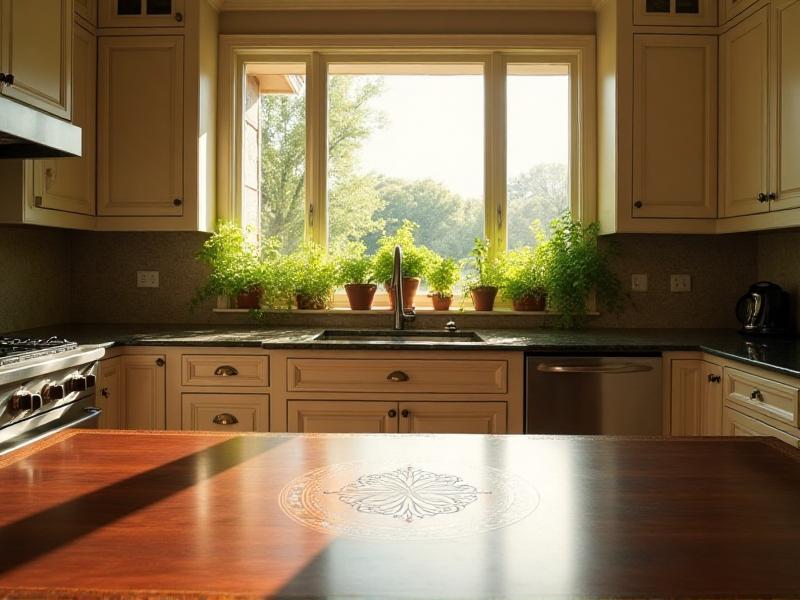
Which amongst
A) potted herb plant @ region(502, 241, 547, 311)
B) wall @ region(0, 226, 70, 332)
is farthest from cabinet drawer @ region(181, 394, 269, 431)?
potted herb plant @ region(502, 241, 547, 311)

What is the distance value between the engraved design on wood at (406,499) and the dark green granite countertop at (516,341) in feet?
5.39

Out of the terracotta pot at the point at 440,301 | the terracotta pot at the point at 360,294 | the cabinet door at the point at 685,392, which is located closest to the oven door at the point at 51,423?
the terracotta pot at the point at 360,294

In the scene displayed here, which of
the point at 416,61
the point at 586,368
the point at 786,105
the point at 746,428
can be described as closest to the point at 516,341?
the point at 586,368

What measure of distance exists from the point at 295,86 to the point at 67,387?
6.93 ft

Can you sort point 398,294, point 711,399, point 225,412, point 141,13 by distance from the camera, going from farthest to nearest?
point 398,294 < point 141,13 < point 225,412 < point 711,399

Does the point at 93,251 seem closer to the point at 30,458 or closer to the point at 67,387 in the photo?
the point at 67,387

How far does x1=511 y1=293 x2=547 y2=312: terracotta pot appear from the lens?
11.9 feet

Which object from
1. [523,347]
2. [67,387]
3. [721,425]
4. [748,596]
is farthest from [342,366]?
[748,596]

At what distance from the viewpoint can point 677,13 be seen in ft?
10.9

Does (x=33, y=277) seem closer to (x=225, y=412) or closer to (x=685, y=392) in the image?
(x=225, y=412)

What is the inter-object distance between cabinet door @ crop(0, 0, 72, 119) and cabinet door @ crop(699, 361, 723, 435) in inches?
108

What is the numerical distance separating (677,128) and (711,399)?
1328 millimetres

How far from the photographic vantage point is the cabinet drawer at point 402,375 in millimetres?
2922

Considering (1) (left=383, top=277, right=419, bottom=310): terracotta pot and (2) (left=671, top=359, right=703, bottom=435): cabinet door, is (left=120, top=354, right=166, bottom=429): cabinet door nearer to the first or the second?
(1) (left=383, top=277, right=419, bottom=310): terracotta pot
